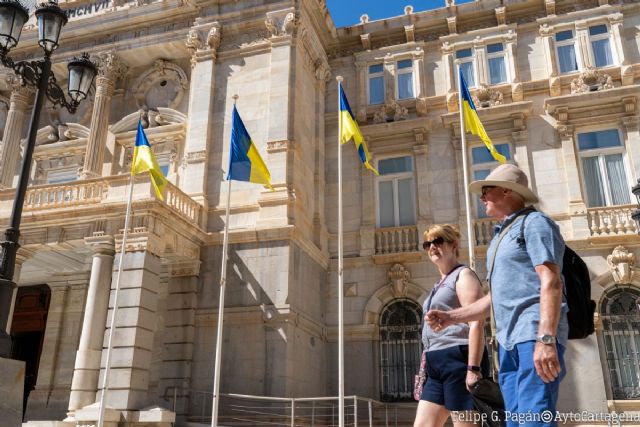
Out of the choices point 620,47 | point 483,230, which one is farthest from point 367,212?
point 620,47

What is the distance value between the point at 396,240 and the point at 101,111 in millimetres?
11913

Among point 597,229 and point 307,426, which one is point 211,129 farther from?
point 597,229

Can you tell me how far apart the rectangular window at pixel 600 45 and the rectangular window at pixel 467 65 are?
4097 mm

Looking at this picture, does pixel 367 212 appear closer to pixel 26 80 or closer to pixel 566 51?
pixel 566 51

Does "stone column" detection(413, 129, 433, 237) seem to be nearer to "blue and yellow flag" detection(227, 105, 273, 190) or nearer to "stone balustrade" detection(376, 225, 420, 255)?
"stone balustrade" detection(376, 225, 420, 255)

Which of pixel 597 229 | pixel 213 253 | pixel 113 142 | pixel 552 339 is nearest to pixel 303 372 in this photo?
pixel 213 253

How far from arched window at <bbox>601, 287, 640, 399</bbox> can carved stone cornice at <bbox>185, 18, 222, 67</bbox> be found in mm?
15242

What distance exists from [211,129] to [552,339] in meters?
17.4

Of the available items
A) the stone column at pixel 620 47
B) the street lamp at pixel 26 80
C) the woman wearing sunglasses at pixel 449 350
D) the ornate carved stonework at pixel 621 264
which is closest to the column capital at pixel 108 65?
the street lamp at pixel 26 80

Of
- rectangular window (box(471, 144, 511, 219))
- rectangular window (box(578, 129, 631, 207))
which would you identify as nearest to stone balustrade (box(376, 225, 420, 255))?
rectangular window (box(471, 144, 511, 219))

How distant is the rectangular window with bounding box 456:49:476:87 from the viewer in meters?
21.7

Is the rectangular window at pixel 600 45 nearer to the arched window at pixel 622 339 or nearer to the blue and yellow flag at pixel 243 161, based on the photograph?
the arched window at pixel 622 339

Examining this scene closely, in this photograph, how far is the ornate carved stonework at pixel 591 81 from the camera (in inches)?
780

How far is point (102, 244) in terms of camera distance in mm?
15227
